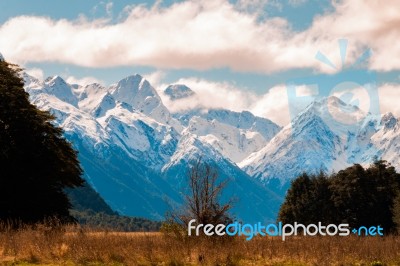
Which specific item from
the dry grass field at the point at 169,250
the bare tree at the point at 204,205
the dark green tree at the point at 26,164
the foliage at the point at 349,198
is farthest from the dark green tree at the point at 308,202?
the bare tree at the point at 204,205

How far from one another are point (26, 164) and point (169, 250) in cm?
Answer: 2600

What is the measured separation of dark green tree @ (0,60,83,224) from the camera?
4575 cm

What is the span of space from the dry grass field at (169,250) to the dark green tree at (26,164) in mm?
17895

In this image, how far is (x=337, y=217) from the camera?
106500 mm

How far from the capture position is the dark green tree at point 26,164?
1801 inches

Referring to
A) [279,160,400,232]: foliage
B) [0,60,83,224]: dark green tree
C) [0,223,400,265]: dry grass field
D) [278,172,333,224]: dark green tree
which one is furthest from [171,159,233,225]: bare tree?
[278,172,333,224]: dark green tree

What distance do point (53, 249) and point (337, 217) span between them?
88.2 meters

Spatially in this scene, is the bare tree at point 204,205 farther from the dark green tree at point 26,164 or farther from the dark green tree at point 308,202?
the dark green tree at point 308,202

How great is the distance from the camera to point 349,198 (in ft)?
341

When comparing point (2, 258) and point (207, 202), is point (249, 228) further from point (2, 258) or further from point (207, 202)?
point (2, 258)

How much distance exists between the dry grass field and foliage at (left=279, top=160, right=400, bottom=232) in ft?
242

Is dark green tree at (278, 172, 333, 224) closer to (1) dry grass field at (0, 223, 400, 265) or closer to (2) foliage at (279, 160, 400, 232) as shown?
(2) foliage at (279, 160, 400, 232)

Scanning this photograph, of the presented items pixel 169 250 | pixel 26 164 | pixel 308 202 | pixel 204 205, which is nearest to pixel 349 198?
pixel 308 202

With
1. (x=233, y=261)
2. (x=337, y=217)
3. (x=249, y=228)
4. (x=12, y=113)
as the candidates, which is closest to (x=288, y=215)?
(x=337, y=217)
